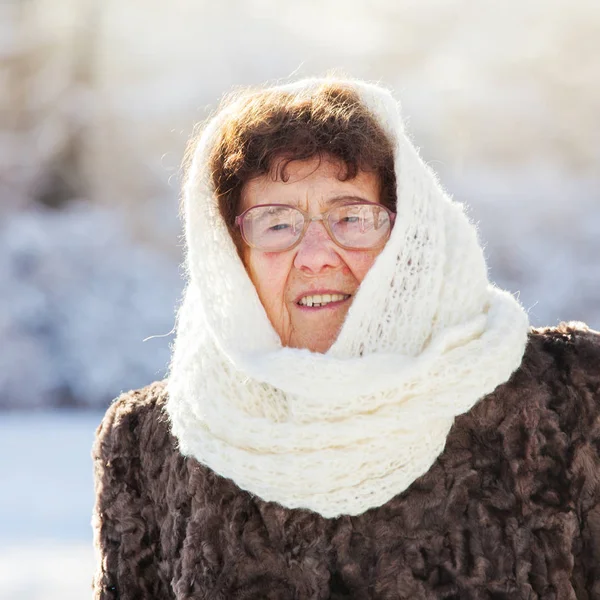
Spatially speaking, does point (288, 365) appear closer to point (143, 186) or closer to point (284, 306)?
point (284, 306)

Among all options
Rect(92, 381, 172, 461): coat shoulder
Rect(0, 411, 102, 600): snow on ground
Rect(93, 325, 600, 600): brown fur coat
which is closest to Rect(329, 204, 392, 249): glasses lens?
Rect(93, 325, 600, 600): brown fur coat

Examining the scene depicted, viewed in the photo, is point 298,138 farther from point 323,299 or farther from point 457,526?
point 457,526

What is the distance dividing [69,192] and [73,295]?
1.46ft

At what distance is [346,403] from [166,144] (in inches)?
95.3

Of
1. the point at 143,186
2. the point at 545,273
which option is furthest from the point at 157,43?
the point at 545,273

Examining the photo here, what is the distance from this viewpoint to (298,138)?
1.47 m

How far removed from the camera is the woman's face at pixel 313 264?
1455 millimetres

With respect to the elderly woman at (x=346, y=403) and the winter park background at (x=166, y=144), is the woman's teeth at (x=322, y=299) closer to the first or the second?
the elderly woman at (x=346, y=403)

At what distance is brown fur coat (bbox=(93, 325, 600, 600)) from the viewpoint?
4.15 ft

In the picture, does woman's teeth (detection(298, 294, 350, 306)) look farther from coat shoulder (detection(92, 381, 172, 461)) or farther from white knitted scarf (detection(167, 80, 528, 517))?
coat shoulder (detection(92, 381, 172, 461))

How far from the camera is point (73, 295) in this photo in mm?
3516

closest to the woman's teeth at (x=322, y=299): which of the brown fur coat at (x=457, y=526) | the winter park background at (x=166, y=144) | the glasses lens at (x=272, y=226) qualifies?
the glasses lens at (x=272, y=226)

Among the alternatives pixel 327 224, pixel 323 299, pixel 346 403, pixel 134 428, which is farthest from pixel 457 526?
pixel 134 428

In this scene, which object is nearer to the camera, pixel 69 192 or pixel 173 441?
pixel 173 441
